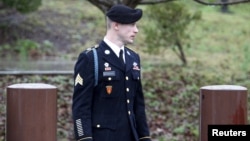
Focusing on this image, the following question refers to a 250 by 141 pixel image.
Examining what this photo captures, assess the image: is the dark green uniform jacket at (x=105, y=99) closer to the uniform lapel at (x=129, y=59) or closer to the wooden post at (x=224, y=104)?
the uniform lapel at (x=129, y=59)

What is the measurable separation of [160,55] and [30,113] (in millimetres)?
14730

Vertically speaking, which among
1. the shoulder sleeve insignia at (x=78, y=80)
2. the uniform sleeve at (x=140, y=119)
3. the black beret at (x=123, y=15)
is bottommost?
the uniform sleeve at (x=140, y=119)

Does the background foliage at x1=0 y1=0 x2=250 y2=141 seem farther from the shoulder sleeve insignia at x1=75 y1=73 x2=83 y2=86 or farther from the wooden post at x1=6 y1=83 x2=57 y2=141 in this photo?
the shoulder sleeve insignia at x1=75 y1=73 x2=83 y2=86

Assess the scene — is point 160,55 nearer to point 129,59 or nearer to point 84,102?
point 129,59

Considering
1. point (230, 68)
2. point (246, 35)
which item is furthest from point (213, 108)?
point (246, 35)

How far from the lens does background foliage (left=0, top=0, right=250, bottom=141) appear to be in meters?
9.73

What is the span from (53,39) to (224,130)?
16287 mm

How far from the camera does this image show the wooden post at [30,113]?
4.61 metres

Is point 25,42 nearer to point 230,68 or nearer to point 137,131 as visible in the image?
point 230,68

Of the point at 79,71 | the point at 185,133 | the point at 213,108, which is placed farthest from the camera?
the point at 185,133

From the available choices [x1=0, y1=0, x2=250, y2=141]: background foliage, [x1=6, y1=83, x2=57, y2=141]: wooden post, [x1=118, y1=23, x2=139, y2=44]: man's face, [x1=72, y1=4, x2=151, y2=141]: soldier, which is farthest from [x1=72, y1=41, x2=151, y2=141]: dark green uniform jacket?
[x1=0, y1=0, x2=250, y2=141]: background foliage

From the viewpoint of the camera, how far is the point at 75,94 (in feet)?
13.8

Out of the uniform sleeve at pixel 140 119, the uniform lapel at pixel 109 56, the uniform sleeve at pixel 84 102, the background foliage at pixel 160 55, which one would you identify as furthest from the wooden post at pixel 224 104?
the background foliage at pixel 160 55

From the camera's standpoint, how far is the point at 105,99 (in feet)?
13.6
